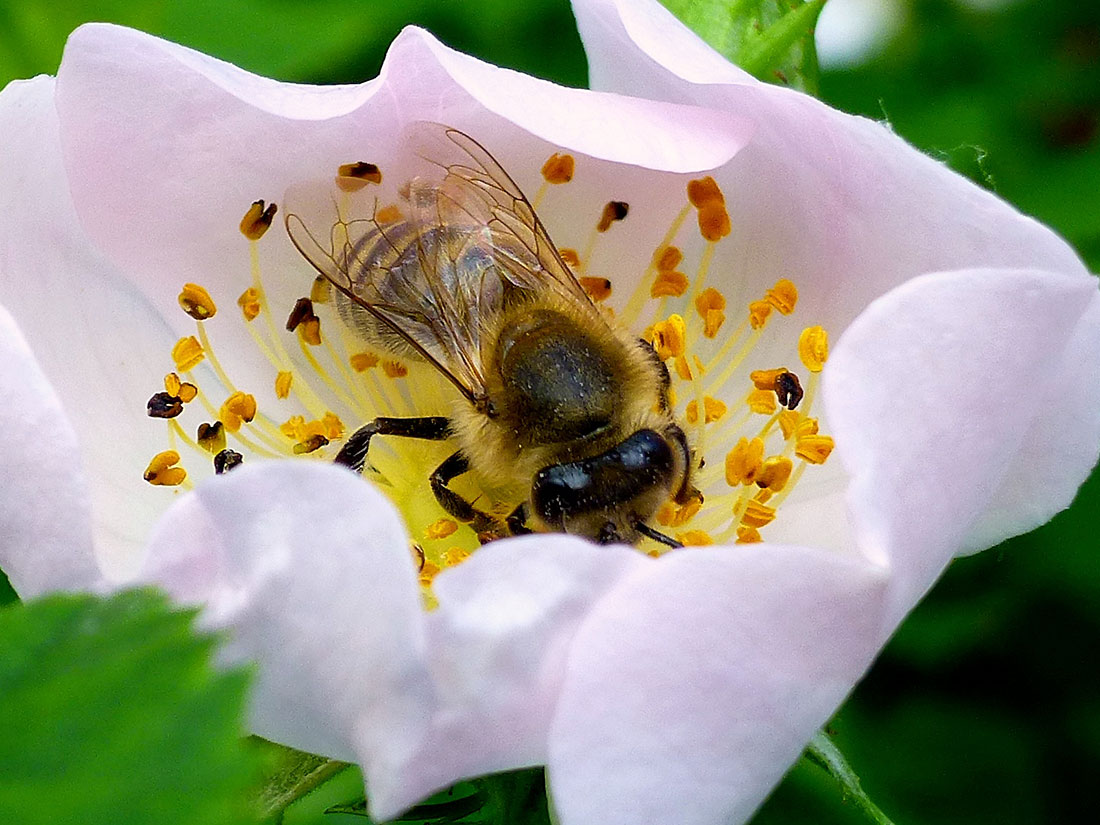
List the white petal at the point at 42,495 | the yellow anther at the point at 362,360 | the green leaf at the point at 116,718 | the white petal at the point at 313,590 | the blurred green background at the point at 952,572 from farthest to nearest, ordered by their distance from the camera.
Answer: the blurred green background at the point at 952,572, the yellow anther at the point at 362,360, the white petal at the point at 42,495, the white petal at the point at 313,590, the green leaf at the point at 116,718

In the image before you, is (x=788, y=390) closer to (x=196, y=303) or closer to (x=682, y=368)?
(x=682, y=368)

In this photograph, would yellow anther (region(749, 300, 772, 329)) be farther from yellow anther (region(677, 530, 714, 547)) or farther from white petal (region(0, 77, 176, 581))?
white petal (region(0, 77, 176, 581))

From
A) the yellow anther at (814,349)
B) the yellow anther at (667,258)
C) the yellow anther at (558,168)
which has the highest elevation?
the yellow anther at (558,168)

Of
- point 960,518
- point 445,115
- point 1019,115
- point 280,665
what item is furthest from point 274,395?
point 1019,115

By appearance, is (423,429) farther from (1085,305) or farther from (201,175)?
(1085,305)

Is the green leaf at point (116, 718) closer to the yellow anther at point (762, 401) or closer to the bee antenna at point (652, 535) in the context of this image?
the bee antenna at point (652, 535)

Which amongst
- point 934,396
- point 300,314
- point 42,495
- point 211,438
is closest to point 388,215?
point 300,314

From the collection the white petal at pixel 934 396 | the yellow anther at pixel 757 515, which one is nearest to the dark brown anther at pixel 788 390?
the yellow anther at pixel 757 515

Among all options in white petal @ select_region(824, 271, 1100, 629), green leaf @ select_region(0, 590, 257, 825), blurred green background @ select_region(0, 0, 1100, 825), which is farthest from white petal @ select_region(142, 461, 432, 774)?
blurred green background @ select_region(0, 0, 1100, 825)
